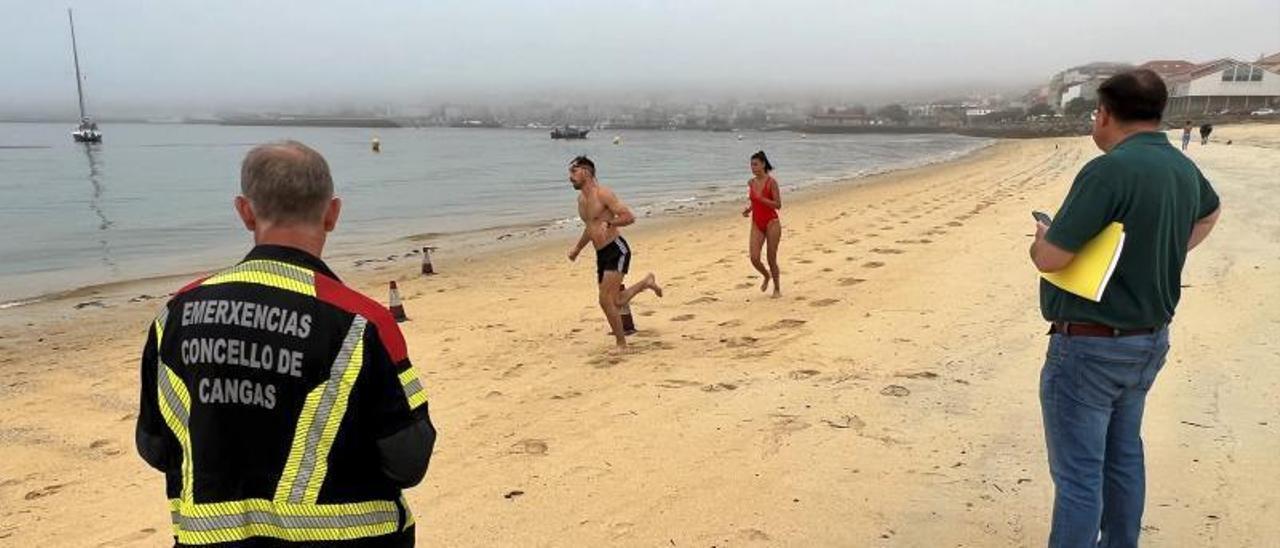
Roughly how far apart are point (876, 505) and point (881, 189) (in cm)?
2294

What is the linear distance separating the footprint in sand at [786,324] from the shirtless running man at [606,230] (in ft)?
4.51

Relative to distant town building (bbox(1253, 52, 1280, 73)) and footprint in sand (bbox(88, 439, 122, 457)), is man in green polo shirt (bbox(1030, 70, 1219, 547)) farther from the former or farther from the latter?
distant town building (bbox(1253, 52, 1280, 73))

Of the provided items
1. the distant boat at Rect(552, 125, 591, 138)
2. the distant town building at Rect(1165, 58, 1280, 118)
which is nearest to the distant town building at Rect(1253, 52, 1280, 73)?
the distant town building at Rect(1165, 58, 1280, 118)

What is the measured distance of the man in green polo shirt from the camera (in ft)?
7.98

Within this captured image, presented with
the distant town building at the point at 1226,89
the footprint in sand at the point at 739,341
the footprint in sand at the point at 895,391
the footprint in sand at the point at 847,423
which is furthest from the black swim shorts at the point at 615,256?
the distant town building at the point at 1226,89

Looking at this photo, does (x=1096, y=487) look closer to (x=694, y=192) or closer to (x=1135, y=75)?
(x=1135, y=75)

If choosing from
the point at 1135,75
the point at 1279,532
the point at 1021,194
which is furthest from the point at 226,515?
the point at 1021,194

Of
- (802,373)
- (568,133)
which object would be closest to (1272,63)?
(568,133)

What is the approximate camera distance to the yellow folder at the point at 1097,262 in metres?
2.43

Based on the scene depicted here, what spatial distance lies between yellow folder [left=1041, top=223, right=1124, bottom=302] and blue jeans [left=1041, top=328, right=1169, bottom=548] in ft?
0.56

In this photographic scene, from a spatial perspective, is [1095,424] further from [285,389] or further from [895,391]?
[895,391]

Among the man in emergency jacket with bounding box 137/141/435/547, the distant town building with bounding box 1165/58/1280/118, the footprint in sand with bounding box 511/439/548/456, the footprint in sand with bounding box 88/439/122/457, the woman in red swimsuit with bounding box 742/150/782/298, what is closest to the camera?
the man in emergency jacket with bounding box 137/141/435/547

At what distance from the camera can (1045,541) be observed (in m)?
3.30

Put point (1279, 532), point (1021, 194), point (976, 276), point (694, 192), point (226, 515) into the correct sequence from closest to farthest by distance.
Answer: point (226, 515) < point (1279, 532) < point (976, 276) < point (1021, 194) < point (694, 192)
